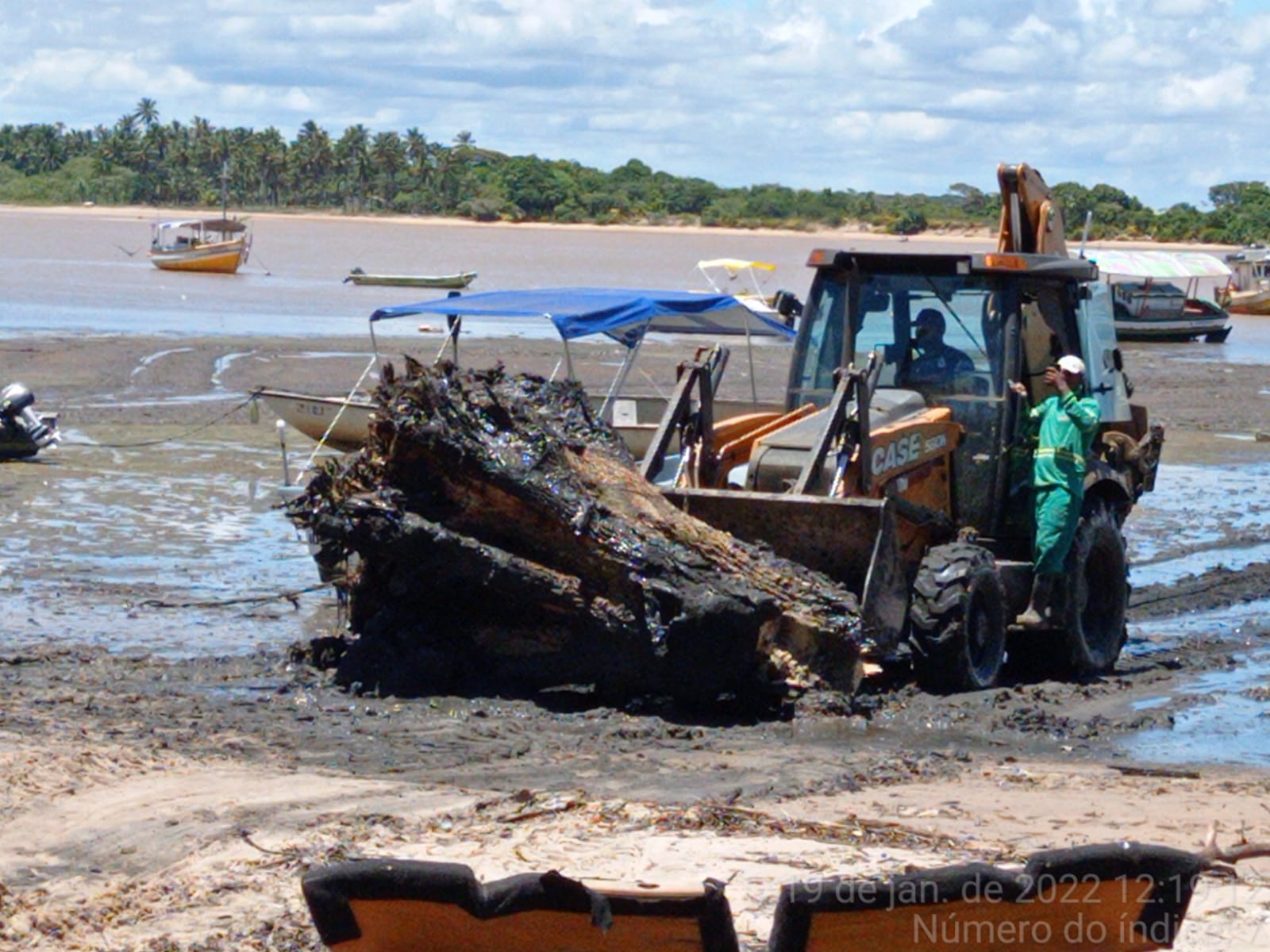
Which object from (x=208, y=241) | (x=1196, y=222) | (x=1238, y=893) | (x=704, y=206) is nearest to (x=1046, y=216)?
(x=1238, y=893)

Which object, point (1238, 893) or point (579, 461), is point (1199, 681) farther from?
point (1238, 893)

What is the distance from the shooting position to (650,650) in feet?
26.5

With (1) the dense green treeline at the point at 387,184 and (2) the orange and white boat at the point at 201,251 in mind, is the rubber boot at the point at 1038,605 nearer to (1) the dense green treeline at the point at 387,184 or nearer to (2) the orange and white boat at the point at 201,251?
(2) the orange and white boat at the point at 201,251

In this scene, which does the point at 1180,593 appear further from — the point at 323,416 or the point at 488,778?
the point at 323,416

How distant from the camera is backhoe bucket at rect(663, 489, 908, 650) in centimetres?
830

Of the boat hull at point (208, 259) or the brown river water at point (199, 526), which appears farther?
the boat hull at point (208, 259)

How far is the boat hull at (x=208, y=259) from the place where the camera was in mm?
54219

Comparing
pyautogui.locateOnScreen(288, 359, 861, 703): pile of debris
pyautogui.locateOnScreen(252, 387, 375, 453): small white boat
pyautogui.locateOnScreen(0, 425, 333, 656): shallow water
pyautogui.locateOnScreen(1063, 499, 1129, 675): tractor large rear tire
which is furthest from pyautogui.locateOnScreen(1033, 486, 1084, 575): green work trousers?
pyautogui.locateOnScreen(252, 387, 375, 453): small white boat

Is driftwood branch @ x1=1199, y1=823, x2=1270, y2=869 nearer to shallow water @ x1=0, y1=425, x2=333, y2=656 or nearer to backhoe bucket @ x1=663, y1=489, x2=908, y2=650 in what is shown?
backhoe bucket @ x1=663, y1=489, x2=908, y2=650

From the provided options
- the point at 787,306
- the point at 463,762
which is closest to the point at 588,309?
the point at 787,306

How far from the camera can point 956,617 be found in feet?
28.1

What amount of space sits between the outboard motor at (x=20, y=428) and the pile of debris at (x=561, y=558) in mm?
9292

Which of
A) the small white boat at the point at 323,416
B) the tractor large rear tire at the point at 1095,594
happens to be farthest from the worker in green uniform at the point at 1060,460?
the small white boat at the point at 323,416

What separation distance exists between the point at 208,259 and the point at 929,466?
157 feet
